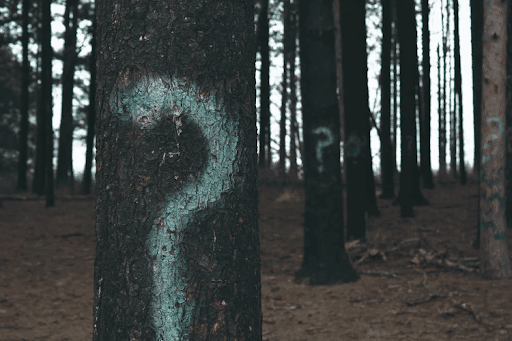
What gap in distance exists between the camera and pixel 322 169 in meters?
5.73

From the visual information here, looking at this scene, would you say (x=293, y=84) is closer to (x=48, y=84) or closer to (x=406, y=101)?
(x=406, y=101)

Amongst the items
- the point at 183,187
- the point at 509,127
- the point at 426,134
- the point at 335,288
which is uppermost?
the point at 426,134

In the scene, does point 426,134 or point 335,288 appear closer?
point 335,288

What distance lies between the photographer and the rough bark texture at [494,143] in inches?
209

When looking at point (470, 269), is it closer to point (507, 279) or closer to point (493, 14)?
point (507, 279)

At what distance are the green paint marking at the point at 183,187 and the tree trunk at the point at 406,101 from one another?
8.61 m

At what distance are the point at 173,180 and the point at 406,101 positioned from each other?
9.41m

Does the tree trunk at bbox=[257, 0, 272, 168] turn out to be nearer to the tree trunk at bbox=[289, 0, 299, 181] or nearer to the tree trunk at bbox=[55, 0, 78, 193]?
the tree trunk at bbox=[289, 0, 299, 181]

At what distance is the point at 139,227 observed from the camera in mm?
1588

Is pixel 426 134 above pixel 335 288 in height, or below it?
above

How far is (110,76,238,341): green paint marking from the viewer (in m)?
1.58

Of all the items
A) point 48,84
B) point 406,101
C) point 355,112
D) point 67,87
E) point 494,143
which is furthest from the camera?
point 67,87

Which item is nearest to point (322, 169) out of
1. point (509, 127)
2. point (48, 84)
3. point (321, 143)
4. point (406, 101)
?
point (321, 143)

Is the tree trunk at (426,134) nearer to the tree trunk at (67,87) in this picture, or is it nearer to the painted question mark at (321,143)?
the painted question mark at (321,143)
